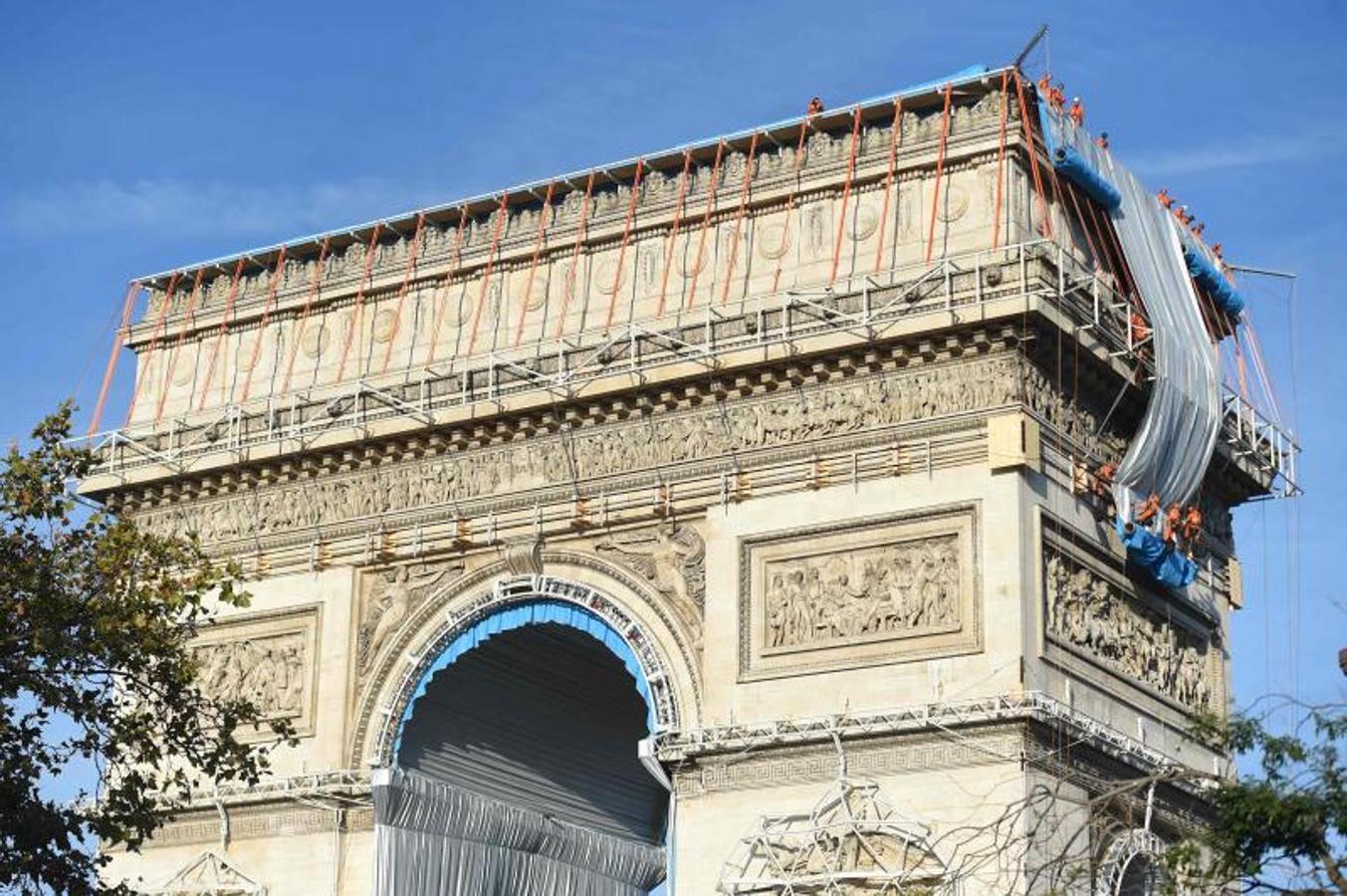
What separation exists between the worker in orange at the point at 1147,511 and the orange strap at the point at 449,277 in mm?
9895

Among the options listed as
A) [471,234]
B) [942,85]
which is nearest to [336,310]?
[471,234]

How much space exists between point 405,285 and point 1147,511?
1095cm

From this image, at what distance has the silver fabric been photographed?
103 feet

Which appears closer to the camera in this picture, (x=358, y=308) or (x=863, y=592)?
(x=863, y=592)

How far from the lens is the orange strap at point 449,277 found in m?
34.0

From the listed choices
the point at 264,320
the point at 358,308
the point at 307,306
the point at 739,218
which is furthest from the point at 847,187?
the point at 264,320

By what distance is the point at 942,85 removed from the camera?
3083cm

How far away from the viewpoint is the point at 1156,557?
30141mm

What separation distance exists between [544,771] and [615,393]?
6215 millimetres

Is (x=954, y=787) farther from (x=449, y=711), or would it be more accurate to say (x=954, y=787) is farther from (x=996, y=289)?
(x=449, y=711)

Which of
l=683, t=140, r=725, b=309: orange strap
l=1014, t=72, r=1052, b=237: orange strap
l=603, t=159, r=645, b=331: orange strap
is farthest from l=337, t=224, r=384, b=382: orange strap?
A: l=1014, t=72, r=1052, b=237: orange strap

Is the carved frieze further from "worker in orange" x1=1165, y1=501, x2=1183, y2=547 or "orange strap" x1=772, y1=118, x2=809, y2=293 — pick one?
"orange strap" x1=772, y1=118, x2=809, y2=293

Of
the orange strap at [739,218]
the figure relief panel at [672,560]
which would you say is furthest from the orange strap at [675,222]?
the figure relief panel at [672,560]

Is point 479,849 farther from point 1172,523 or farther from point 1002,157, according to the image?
point 1002,157
